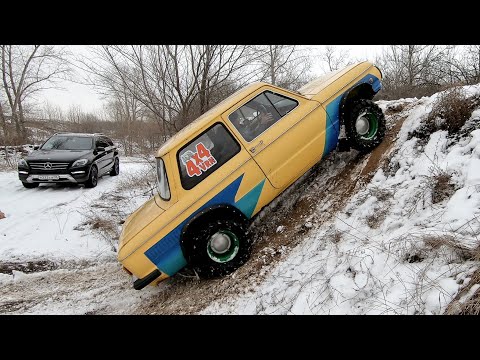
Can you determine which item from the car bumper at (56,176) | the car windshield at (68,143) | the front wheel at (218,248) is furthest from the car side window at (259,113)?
the car windshield at (68,143)

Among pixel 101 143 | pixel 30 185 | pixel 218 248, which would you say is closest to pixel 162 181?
pixel 218 248

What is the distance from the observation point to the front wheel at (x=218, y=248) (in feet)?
11.9

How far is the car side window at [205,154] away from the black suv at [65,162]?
266 inches

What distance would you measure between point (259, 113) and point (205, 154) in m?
0.98

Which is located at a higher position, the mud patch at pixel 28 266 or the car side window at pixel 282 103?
the car side window at pixel 282 103

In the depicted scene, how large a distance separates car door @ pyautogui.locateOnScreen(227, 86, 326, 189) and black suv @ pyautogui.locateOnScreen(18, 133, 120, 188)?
22.9 feet

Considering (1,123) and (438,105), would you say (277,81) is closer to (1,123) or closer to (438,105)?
(438,105)

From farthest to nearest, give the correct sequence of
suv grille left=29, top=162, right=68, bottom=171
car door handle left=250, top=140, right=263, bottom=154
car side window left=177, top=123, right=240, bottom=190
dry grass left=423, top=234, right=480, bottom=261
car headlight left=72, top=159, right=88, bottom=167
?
car headlight left=72, top=159, right=88, bottom=167 → suv grille left=29, top=162, right=68, bottom=171 → car door handle left=250, top=140, right=263, bottom=154 → car side window left=177, top=123, right=240, bottom=190 → dry grass left=423, top=234, right=480, bottom=261

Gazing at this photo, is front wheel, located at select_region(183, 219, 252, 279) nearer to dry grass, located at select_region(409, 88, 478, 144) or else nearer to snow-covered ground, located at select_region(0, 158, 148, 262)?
snow-covered ground, located at select_region(0, 158, 148, 262)

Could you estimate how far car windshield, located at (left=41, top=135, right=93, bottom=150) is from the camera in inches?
391

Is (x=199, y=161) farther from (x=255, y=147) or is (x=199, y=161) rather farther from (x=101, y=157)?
(x=101, y=157)

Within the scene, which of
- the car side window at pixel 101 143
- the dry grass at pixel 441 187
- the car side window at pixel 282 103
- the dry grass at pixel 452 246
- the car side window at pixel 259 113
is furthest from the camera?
the car side window at pixel 101 143

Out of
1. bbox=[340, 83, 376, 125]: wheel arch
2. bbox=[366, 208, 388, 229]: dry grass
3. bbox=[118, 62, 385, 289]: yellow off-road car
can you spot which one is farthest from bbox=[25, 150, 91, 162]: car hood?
bbox=[366, 208, 388, 229]: dry grass

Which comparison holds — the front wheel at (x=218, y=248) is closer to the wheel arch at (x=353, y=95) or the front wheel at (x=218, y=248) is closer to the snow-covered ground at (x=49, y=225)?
the wheel arch at (x=353, y=95)
